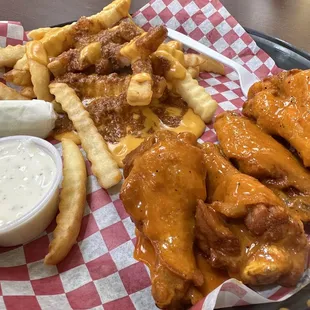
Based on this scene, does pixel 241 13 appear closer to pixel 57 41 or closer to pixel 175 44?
pixel 175 44

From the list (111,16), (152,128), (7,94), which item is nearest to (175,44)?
(111,16)

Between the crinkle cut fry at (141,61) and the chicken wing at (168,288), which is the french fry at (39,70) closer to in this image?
the crinkle cut fry at (141,61)

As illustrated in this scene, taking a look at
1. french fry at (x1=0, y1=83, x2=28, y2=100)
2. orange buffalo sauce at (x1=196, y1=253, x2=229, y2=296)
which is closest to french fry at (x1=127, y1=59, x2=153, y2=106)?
french fry at (x1=0, y1=83, x2=28, y2=100)


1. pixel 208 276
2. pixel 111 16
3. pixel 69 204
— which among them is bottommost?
pixel 69 204

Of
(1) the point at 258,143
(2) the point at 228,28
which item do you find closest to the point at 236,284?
(1) the point at 258,143

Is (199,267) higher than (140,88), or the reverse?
(140,88)

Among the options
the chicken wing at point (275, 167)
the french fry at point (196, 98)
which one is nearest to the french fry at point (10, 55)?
the french fry at point (196, 98)

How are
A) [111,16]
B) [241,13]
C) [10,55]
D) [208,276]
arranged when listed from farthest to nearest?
[241,13] < [111,16] < [10,55] < [208,276]

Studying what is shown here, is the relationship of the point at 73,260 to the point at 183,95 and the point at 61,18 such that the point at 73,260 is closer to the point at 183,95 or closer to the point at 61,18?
the point at 183,95
